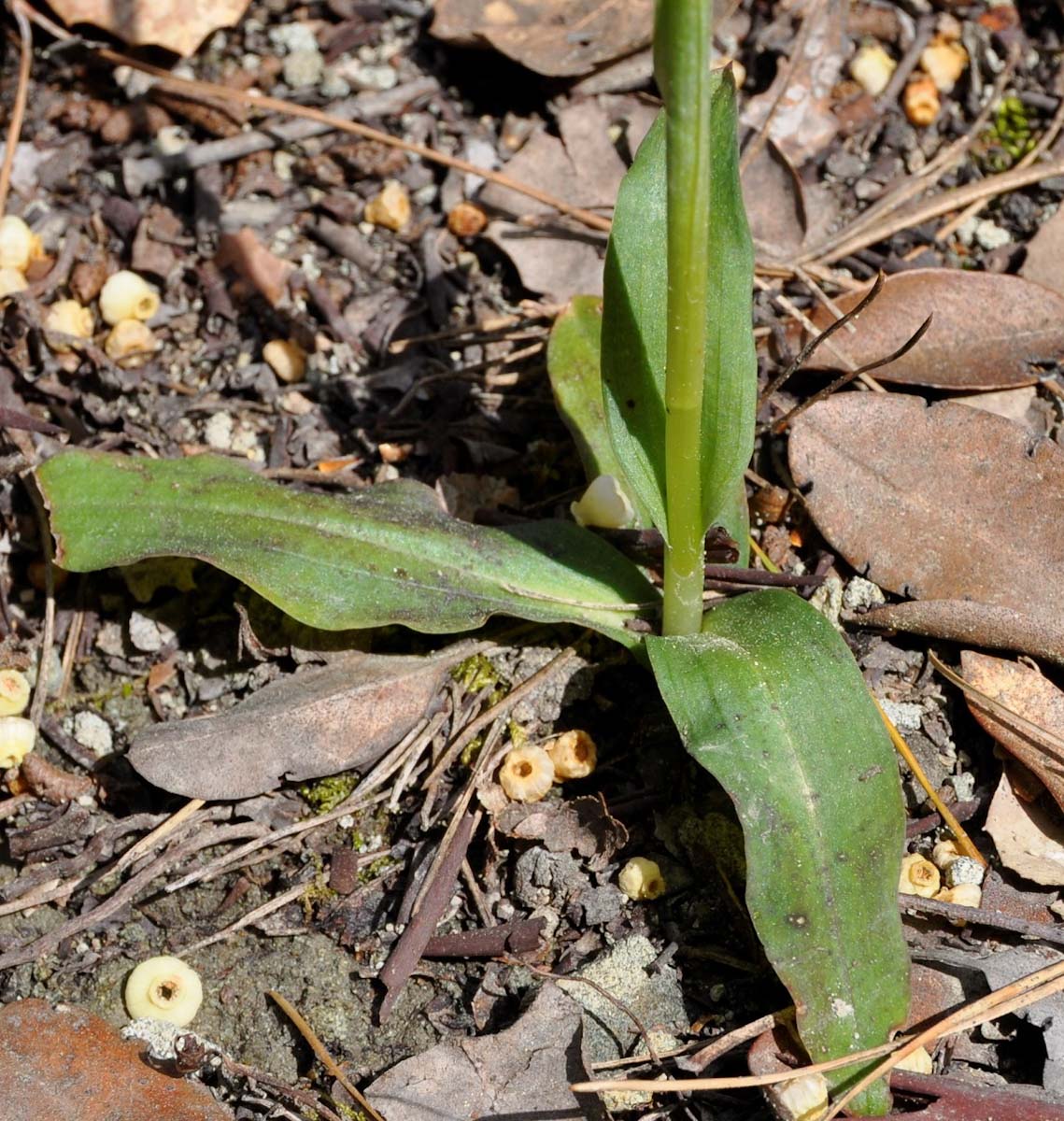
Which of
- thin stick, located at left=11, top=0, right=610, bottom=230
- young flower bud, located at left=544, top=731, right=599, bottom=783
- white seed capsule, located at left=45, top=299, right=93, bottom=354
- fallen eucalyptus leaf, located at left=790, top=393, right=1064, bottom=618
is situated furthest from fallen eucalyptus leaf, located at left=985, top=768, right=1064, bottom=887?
white seed capsule, located at left=45, top=299, right=93, bottom=354

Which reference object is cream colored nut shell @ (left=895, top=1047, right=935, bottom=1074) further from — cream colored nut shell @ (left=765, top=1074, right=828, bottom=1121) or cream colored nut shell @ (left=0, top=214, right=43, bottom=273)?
cream colored nut shell @ (left=0, top=214, right=43, bottom=273)

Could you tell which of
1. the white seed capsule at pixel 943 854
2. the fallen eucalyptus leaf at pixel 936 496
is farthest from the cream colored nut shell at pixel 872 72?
the white seed capsule at pixel 943 854

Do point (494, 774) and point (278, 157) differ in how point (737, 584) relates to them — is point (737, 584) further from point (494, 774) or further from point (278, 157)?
point (278, 157)

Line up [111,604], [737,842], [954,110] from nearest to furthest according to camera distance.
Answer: [737,842] → [111,604] → [954,110]

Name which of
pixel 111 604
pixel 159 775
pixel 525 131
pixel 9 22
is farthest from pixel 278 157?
pixel 159 775

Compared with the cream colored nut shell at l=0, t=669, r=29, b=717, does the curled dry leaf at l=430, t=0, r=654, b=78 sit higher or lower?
higher

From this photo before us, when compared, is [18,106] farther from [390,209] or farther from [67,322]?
[390,209]

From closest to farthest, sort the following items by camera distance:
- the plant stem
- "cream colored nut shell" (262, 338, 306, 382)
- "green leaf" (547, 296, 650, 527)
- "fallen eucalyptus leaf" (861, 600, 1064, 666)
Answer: the plant stem → "fallen eucalyptus leaf" (861, 600, 1064, 666) → "green leaf" (547, 296, 650, 527) → "cream colored nut shell" (262, 338, 306, 382)
